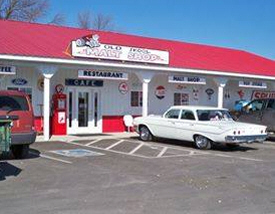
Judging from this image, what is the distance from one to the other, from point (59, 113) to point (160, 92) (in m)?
6.66

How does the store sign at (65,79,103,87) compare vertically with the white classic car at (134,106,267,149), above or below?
above

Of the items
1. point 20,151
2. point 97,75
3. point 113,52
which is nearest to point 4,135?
point 20,151

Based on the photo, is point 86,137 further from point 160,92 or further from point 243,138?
point 243,138

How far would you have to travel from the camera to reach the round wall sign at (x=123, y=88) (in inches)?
938

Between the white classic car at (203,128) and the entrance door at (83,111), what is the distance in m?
4.18

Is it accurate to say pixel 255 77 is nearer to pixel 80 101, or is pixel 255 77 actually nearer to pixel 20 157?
pixel 80 101

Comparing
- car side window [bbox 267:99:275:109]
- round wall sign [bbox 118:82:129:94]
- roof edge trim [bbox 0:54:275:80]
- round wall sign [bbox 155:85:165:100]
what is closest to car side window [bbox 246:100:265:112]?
car side window [bbox 267:99:275:109]

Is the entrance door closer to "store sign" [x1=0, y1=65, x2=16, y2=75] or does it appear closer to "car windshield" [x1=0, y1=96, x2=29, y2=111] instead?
"store sign" [x1=0, y1=65, x2=16, y2=75]

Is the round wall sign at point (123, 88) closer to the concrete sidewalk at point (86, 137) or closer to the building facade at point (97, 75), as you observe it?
the building facade at point (97, 75)

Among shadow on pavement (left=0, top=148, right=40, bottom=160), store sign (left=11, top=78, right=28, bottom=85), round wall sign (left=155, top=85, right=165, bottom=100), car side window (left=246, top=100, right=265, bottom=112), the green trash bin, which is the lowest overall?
shadow on pavement (left=0, top=148, right=40, bottom=160)

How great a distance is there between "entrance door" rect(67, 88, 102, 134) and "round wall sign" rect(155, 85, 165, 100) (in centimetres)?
374

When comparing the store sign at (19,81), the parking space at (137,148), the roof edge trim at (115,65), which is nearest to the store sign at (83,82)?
the store sign at (19,81)

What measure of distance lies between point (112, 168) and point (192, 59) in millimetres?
15227

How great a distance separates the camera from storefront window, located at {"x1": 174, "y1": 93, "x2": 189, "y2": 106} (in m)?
26.5
